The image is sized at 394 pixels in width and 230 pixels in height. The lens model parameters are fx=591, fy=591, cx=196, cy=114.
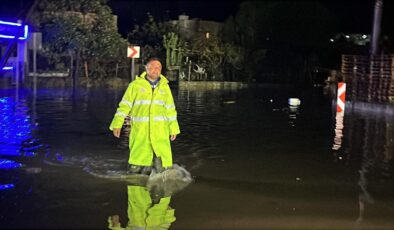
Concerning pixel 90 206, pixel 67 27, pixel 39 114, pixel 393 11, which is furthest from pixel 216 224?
pixel 393 11

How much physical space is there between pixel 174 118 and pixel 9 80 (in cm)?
2189

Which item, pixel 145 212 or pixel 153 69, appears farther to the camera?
pixel 153 69

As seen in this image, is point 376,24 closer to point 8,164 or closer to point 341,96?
point 341,96

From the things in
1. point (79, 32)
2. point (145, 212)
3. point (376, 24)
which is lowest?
point (145, 212)

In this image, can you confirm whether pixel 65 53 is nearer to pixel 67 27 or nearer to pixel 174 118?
pixel 67 27

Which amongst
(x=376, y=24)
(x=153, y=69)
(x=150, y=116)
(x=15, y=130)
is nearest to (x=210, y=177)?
(x=150, y=116)

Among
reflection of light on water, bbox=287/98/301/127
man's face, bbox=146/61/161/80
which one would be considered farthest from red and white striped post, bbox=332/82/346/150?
man's face, bbox=146/61/161/80

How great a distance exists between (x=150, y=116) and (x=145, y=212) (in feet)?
5.53

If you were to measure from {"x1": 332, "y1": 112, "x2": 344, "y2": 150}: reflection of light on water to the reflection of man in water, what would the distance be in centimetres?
561

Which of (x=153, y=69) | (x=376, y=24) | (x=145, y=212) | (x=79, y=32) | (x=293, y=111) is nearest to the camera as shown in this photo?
(x=145, y=212)

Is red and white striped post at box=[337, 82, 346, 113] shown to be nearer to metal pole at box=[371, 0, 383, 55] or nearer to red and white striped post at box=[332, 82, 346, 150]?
red and white striped post at box=[332, 82, 346, 150]

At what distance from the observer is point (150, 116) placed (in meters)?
7.77

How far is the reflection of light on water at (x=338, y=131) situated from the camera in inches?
476

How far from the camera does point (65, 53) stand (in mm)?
32906
